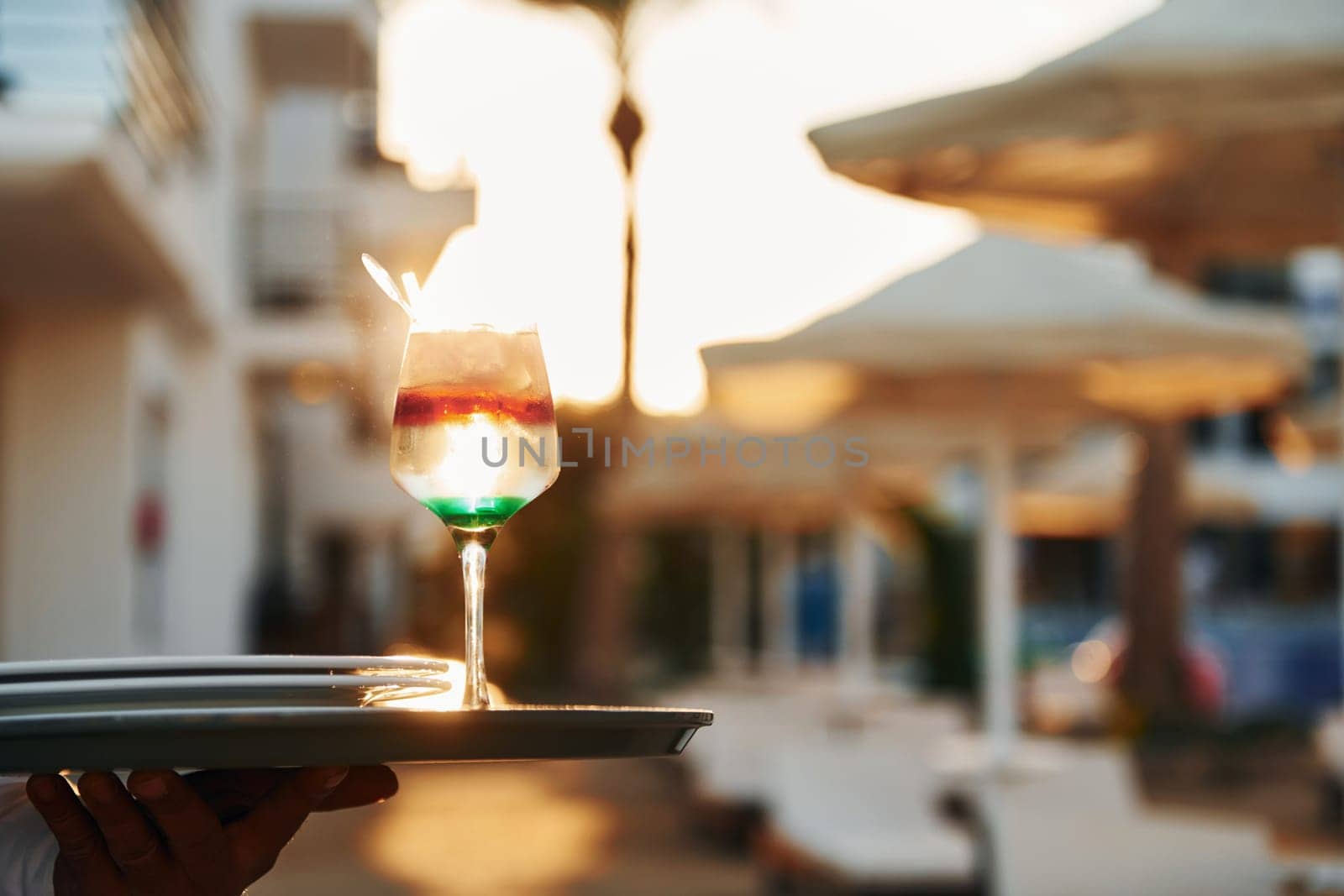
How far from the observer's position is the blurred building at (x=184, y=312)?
8641 millimetres

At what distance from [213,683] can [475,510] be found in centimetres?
30

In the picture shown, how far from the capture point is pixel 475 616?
54.8 inches

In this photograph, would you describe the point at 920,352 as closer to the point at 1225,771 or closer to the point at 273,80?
the point at 1225,771

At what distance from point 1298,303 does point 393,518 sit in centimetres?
1481

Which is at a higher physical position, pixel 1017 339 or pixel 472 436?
pixel 1017 339

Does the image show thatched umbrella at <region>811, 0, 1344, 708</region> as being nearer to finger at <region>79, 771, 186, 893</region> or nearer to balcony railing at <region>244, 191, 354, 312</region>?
finger at <region>79, 771, 186, 893</region>

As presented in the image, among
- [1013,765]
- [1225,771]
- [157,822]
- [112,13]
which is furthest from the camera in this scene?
[1225,771]

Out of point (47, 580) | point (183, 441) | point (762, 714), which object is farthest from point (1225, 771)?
point (183, 441)

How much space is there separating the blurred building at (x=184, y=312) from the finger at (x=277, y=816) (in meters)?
0.42

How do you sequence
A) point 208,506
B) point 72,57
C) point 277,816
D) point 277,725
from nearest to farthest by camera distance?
1. point 277,725
2. point 277,816
3. point 72,57
4. point 208,506

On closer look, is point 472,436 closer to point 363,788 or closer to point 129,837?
point 363,788

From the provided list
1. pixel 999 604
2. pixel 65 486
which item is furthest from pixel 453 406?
pixel 65 486

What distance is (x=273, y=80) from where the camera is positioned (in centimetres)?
1945

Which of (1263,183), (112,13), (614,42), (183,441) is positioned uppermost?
(614,42)
